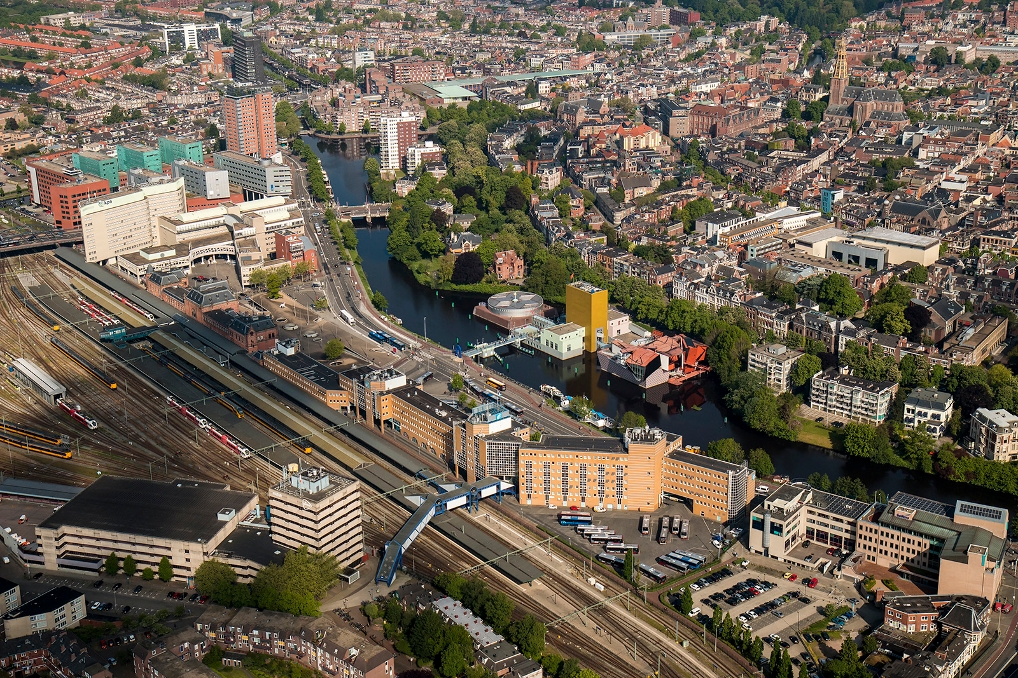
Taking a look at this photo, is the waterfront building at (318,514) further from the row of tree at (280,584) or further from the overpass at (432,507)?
the overpass at (432,507)

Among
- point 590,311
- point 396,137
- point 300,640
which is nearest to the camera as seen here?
point 300,640

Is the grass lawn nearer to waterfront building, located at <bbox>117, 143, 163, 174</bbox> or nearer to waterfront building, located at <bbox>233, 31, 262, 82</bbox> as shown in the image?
waterfront building, located at <bbox>117, 143, 163, 174</bbox>

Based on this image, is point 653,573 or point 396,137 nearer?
point 653,573

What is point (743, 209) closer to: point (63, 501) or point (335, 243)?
point (335, 243)

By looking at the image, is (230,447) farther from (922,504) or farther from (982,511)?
(982,511)

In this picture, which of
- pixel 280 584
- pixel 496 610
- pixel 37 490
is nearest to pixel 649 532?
pixel 496 610

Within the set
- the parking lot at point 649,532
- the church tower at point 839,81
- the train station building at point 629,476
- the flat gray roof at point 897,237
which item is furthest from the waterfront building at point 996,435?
the church tower at point 839,81

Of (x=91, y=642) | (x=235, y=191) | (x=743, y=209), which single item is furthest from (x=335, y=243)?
(x=91, y=642)
